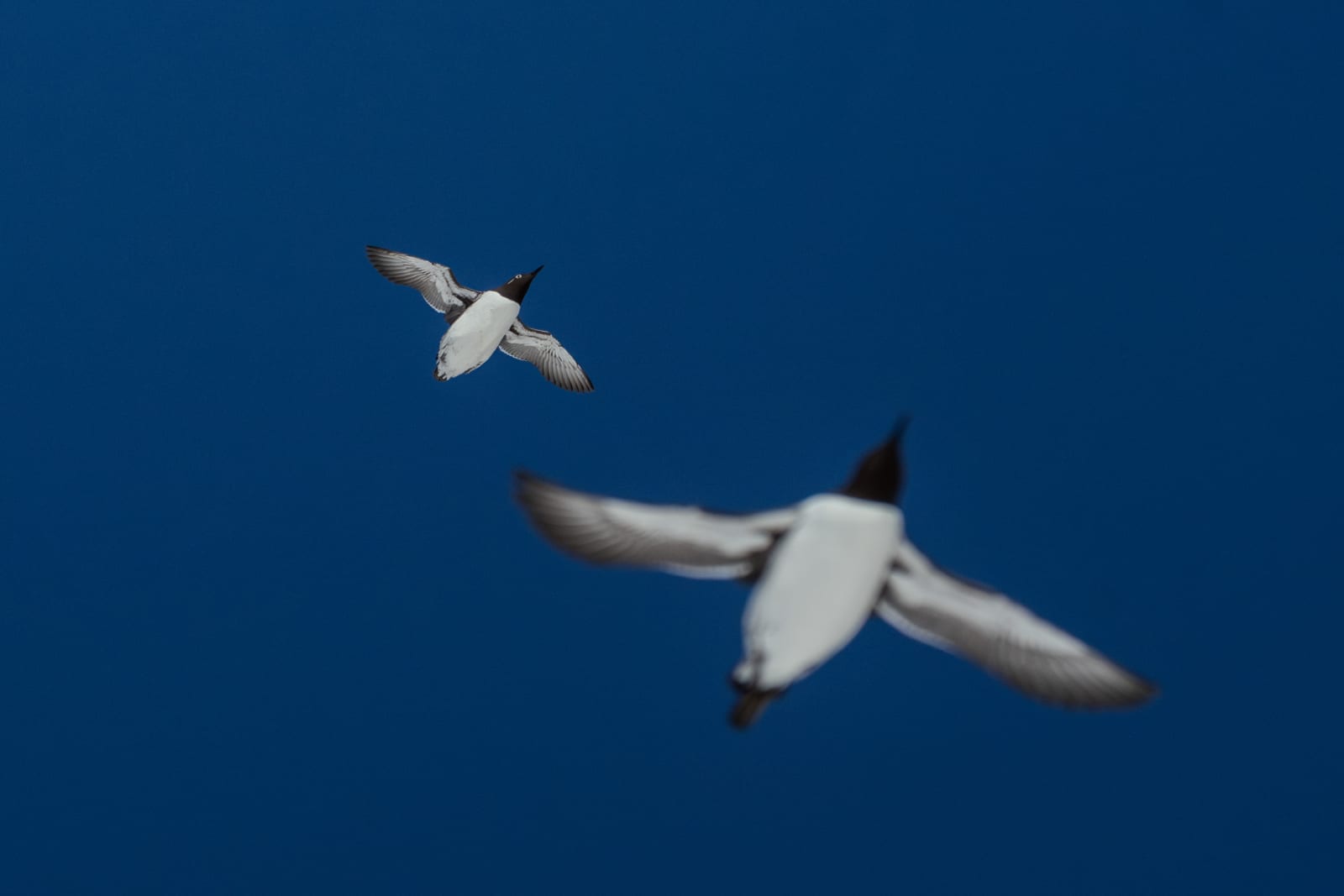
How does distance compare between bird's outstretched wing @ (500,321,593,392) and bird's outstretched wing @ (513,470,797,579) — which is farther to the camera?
bird's outstretched wing @ (500,321,593,392)

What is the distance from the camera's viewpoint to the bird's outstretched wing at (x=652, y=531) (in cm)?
308

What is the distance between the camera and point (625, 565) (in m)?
3.15

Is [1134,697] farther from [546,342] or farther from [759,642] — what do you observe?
[546,342]

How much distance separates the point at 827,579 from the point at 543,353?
4.58 m

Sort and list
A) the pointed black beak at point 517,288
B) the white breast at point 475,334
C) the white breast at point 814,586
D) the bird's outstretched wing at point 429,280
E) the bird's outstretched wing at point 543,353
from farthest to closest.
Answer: the bird's outstretched wing at point 429,280
the bird's outstretched wing at point 543,353
the pointed black beak at point 517,288
the white breast at point 475,334
the white breast at point 814,586

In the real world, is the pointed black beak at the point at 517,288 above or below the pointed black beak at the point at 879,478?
above

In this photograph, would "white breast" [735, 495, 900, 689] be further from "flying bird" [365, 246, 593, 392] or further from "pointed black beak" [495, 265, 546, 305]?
"pointed black beak" [495, 265, 546, 305]

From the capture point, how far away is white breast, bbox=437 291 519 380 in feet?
21.3

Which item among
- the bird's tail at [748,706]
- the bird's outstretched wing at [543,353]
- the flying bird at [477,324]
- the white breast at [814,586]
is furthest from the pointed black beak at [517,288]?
the bird's tail at [748,706]

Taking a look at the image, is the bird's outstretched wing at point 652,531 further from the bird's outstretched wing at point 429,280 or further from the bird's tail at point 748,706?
the bird's outstretched wing at point 429,280

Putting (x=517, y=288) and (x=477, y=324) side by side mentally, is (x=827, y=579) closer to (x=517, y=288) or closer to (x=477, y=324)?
(x=477, y=324)

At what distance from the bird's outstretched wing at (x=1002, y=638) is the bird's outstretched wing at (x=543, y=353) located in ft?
13.0

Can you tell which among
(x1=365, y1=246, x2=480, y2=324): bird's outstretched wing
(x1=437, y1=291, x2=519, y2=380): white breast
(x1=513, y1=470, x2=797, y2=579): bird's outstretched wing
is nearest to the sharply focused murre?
(x1=513, y1=470, x2=797, y2=579): bird's outstretched wing

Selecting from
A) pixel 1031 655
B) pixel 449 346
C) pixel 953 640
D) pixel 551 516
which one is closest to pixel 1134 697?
pixel 1031 655
